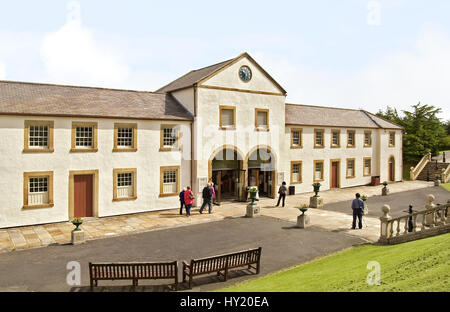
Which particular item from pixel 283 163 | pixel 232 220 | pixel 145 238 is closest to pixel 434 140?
pixel 283 163

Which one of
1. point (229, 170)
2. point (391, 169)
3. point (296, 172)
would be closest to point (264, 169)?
point (229, 170)

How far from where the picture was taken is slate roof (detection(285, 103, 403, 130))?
3050 cm

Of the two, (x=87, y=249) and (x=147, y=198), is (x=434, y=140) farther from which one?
(x=87, y=249)

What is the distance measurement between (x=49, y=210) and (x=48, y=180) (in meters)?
1.65

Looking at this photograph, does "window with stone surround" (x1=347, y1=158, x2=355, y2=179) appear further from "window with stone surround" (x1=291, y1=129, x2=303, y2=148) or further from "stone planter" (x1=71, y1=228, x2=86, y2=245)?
"stone planter" (x1=71, y1=228, x2=86, y2=245)

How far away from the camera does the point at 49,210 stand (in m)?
18.3

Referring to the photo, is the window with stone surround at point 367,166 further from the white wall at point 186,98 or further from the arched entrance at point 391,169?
the white wall at point 186,98

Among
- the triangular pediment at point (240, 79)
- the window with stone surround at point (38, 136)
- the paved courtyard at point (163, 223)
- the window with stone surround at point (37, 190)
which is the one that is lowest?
the paved courtyard at point (163, 223)

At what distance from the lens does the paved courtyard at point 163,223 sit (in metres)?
15.5

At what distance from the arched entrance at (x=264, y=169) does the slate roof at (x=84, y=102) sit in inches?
268

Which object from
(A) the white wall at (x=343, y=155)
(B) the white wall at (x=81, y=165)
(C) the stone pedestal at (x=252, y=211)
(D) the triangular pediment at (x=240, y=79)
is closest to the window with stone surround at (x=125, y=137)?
(B) the white wall at (x=81, y=165)

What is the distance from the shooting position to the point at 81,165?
760 inches

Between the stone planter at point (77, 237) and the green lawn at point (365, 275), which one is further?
the stone planter at point (77, 237)
